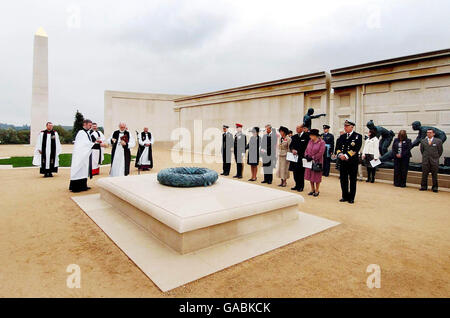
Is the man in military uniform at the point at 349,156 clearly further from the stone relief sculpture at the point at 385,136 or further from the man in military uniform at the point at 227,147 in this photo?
the man in military uniform at the point at 227,147

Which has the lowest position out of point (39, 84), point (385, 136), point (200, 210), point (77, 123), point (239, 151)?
point (200, 210)

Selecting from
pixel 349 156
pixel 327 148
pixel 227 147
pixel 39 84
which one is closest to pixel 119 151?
pixel 227 147

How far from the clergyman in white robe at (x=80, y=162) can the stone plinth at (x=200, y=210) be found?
202 centimetres

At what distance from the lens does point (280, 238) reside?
3941 mm

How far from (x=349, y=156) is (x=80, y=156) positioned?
673 centimetres

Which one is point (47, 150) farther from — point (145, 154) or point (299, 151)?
point (299, 151)

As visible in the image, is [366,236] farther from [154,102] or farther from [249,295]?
[154,102]

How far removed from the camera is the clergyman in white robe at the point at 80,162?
6.88m

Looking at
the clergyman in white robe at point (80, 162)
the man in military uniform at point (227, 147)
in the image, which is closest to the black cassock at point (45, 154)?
the clergyman in white robe at point (80, 162)

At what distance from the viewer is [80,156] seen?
273 inches

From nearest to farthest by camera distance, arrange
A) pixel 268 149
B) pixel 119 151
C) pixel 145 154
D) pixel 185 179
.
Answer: pixel 185 179, pixel 119 151, pixel 268 149, pixel 145 154

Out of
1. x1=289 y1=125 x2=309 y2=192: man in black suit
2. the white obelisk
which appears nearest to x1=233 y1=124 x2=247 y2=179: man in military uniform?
x1=289 y1=125 x2=309 y2=192: man in black suit
